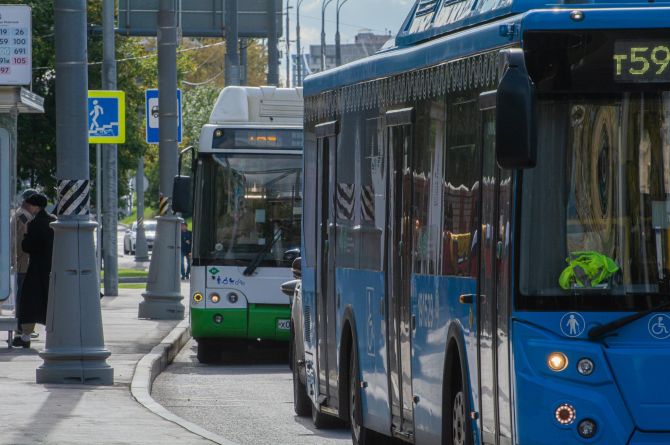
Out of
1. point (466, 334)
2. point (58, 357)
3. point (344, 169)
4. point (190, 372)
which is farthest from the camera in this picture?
point (190, 372)

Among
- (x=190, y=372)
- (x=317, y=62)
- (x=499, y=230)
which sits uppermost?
(x=317, y=62)

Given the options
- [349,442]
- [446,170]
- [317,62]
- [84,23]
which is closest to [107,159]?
[84,23]

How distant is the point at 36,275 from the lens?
21422mm

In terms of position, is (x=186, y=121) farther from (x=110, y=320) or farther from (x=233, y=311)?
(x=233, y=311)

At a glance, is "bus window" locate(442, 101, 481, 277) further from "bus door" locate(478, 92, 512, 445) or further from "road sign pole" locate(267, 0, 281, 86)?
"road sign pole" locate(267, 0, 281, 86)

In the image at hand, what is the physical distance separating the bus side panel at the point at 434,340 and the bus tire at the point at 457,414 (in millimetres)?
60

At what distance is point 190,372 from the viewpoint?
19984 millimetres

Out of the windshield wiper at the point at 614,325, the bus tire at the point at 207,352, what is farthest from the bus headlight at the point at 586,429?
the bus tire at the point at 207,352

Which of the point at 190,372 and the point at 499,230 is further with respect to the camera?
the point at 190,372

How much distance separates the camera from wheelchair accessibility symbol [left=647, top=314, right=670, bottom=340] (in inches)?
326

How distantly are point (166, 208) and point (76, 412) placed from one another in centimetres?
1439

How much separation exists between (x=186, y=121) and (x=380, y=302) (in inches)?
2755

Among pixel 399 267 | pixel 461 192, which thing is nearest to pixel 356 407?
pixel 399 267

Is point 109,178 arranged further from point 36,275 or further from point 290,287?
point 290,287
